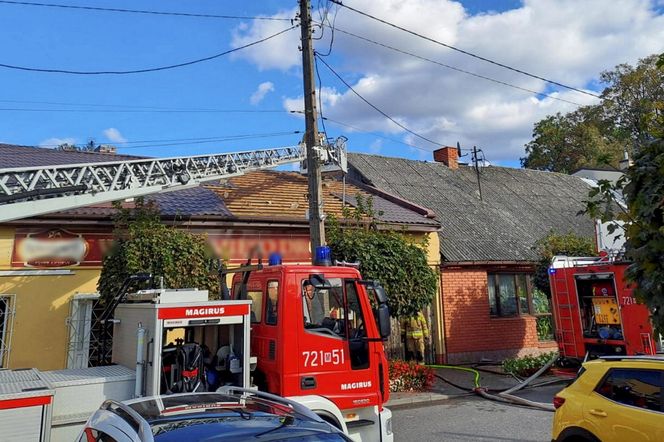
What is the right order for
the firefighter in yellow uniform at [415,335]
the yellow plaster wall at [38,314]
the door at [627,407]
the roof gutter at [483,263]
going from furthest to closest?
the roof gutter at [483,263] < the firefighter in yellow uniform at [415,335] < the yellow plaster wall at [38,314] < the door at [627,407]

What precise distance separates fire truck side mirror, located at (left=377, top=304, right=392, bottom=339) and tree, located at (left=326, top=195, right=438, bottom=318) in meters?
4.62

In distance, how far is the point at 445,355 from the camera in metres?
14.0

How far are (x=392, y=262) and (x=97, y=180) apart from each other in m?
5.89

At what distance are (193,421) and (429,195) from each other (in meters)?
16.8

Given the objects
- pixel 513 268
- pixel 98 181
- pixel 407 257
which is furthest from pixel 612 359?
pixel 513 268

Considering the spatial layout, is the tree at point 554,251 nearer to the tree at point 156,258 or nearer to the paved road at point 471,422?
the paved road at point 471,422

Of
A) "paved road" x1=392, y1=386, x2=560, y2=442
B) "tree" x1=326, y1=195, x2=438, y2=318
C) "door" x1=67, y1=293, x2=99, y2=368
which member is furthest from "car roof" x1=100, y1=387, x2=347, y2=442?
"door" x1=67, y1=293, x2=99, y2=368

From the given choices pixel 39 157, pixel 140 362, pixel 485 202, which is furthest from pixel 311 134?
pixel 485 202

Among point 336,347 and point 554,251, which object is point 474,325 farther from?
point 336,347

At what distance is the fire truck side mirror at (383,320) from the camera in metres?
5.21

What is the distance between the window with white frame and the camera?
9.27 metres

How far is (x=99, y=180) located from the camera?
839 centimetres

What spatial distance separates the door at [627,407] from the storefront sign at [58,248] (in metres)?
9.26

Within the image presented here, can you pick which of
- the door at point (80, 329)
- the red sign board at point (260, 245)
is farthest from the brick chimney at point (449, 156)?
the door at point (80, 329)
